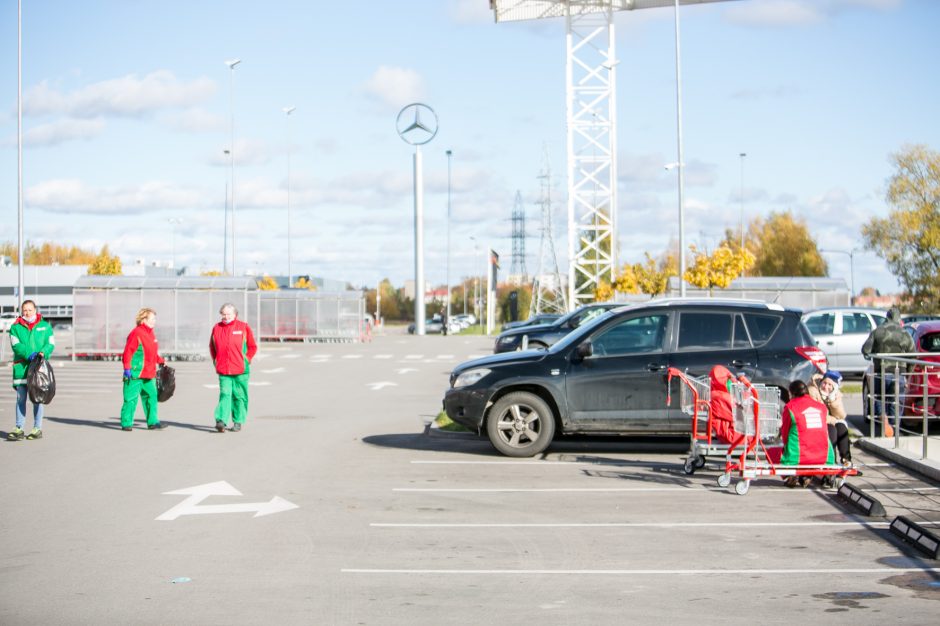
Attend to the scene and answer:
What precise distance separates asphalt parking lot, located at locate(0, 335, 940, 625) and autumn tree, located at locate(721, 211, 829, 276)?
67877 millimetres

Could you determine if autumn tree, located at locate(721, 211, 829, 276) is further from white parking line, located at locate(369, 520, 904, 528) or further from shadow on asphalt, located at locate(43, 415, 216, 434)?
white parking line, located at locate(369, 520, 904, 528)

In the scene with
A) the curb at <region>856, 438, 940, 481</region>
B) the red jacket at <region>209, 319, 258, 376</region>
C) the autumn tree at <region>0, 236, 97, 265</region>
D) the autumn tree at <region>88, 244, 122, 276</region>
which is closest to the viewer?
the curb at <region>856, 438, 940, 481</region>

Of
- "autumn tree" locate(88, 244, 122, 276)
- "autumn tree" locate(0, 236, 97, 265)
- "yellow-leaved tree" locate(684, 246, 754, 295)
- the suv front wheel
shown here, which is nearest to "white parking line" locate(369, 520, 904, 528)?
the suv front wheel

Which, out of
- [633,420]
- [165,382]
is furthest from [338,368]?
[633,420]

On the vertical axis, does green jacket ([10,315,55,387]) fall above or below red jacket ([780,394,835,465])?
above

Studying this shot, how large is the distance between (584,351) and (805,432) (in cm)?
310

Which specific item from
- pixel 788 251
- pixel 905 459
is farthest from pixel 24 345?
pixel 788 251

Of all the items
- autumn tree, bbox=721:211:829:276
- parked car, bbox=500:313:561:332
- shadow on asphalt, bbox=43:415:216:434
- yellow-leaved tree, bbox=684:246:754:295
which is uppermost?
autumn tree, bbox=721:211:829:276

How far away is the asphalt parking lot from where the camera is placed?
21.2 ft

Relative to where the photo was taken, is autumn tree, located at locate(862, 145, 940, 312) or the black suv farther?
autumn tree, located at locate(862, 145, 940, 312)

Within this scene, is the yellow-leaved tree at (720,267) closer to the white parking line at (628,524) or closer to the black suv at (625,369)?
the black suv at (625,369)

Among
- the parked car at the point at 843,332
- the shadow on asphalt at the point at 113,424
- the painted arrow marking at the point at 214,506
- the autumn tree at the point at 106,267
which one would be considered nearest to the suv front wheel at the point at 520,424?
the painted arrow marking at the point at 214,506

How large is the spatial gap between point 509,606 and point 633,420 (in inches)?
261

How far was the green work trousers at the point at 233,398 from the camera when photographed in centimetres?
1559
